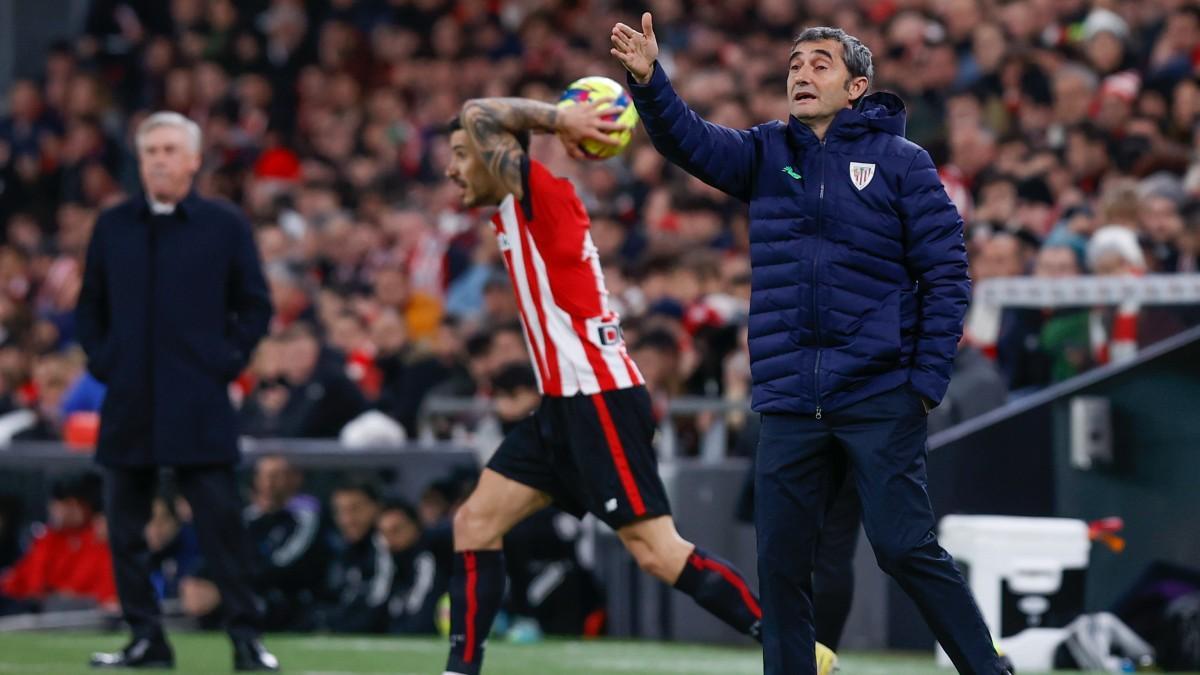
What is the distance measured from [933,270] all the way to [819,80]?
0.71 metres

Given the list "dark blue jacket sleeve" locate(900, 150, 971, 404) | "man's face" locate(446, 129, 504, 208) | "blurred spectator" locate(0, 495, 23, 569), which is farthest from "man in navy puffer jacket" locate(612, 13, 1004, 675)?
"blurred spectator" locate(0, 495, 23, 569)

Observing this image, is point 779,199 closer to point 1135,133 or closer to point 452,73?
point 1135,133

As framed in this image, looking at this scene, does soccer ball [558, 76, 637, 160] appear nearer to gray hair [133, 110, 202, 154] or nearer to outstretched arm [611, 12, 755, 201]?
outstretched arm [611, 12, 755, 201]

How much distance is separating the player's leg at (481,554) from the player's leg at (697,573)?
448mm

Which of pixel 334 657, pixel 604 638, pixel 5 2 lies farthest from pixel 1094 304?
pixel 5 2

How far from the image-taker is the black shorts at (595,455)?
25.8 ft

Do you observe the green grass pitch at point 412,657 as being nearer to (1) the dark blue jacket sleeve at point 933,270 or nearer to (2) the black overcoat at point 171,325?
(2) the black overcoat at point 171,325

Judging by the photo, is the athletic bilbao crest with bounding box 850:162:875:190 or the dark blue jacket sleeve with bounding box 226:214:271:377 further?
the dark blue jacket sleeve with bounding box 226:214:271:377

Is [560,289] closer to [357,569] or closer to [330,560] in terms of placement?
[357,569]

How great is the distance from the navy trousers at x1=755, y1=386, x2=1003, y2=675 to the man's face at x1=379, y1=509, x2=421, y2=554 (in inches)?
254

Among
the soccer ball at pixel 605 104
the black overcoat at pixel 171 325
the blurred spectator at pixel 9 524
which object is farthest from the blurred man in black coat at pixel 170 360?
the blurred spectator at pixel 9 524

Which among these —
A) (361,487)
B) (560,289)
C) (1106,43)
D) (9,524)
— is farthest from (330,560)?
(1106,43)

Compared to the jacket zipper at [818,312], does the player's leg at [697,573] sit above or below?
below

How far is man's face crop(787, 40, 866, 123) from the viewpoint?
21.6 ft
